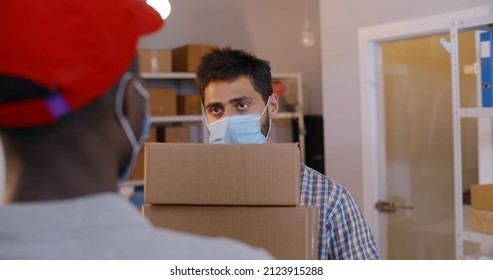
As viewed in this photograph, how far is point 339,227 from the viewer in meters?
1.42

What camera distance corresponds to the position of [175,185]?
100 centimetres

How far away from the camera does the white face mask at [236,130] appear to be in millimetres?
1402

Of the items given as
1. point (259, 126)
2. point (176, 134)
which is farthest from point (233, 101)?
point (176, 134)

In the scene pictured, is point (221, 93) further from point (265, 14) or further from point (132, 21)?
point (265, 14)

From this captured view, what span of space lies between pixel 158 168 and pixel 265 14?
389cm

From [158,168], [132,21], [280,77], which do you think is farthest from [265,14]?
[132,21]

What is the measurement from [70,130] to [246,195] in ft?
1.39

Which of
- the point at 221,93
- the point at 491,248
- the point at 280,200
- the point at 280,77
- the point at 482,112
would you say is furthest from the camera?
the point at 280,77

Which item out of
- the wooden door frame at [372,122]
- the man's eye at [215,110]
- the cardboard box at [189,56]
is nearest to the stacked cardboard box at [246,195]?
the man's eye at [215,110]

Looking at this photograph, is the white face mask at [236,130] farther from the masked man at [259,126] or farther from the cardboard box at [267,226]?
the cardboard box at [267,226]

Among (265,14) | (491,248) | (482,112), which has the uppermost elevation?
(265,14)

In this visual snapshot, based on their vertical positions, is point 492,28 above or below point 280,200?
above

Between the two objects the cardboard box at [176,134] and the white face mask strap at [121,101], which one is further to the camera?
the cardboard box at [176,134]

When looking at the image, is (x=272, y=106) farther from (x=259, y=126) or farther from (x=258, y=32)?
(x=258, y=32)
